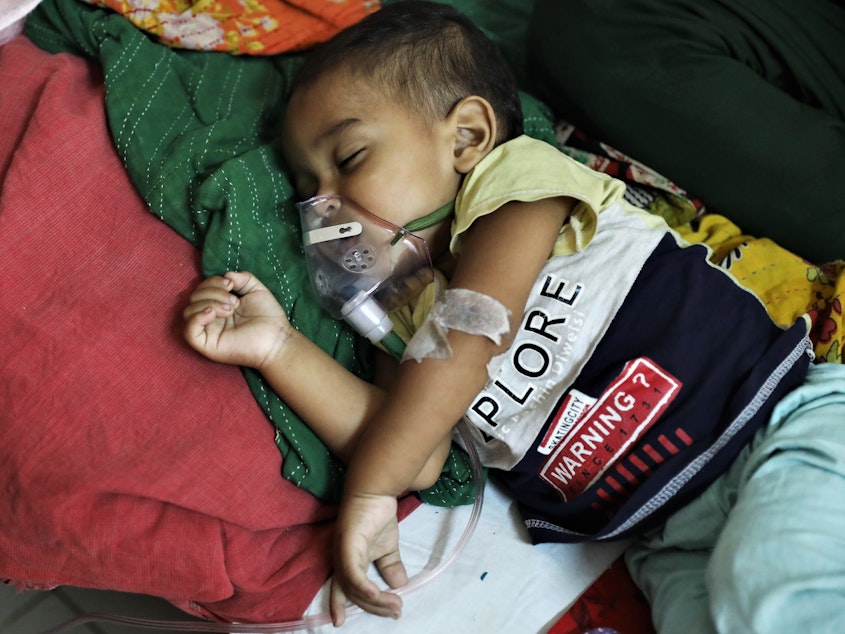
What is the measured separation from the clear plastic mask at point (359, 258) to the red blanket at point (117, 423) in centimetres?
19

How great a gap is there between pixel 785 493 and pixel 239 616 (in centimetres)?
76

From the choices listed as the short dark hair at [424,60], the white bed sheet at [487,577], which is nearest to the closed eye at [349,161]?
the short dark hair at [424,60]

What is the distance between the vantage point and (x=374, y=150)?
115 cm

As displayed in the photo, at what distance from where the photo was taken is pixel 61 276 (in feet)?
3.59

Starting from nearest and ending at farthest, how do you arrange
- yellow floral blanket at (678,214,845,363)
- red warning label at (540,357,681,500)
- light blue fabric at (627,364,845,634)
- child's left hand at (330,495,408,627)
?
1. light blue fabric at (627,364,845,634)
2. child's left hand at (330,495,408,627)
3. red warning label at (540,357,681,500)
4. yellow floral blanket at (678,214,845,363)

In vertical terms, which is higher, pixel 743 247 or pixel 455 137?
pixel 455 137

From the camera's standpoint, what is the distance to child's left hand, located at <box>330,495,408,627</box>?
1.00 meters

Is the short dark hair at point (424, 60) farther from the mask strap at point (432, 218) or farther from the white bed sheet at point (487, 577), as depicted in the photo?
the white bed sheet at point (487, 577)

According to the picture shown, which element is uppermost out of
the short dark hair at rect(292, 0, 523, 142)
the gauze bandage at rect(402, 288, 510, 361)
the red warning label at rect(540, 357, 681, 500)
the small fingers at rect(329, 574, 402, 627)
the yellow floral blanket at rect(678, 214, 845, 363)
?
the short dark hair at rect(292, 0, 523, 142)

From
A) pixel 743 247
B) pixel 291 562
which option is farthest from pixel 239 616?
pixel 743 247

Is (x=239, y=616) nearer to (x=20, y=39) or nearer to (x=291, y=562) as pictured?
(x=291, y=562)

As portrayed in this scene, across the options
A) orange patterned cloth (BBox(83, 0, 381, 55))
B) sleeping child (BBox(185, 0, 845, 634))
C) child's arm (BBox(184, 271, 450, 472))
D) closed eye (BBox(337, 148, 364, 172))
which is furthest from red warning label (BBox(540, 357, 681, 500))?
orange patterned cloth (BBox(83, 0, 381, 55))

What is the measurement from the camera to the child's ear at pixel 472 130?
1186 mm

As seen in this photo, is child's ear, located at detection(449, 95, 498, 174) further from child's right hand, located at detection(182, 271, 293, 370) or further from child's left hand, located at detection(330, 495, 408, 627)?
child's left hand, located at detection(330, 495, 408, 627)
